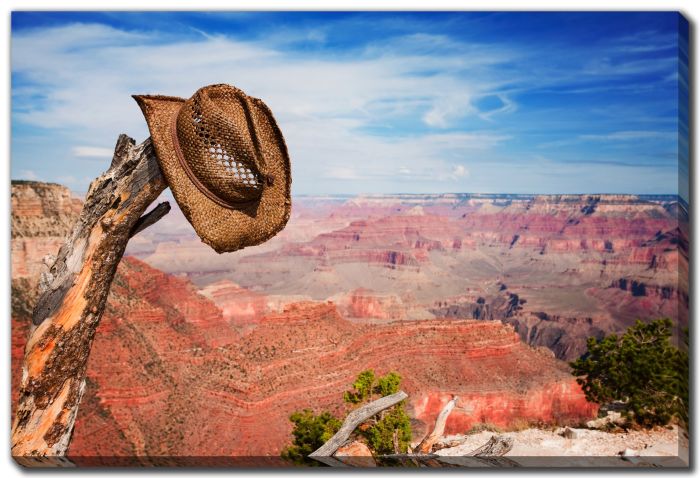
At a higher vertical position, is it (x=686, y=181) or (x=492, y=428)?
(x=686, y=181)

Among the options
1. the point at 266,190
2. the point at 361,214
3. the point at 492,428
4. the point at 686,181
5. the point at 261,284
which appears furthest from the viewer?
the point at 361,214

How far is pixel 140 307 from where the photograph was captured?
17.4m

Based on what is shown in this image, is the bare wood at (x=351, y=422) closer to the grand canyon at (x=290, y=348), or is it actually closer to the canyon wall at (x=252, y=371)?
the grand canyon at (x=290, y=348)

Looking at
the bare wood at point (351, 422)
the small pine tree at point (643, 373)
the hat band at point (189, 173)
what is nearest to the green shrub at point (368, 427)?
the bare wood at point (351, 422)

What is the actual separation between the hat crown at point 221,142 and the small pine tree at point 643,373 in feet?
19.0

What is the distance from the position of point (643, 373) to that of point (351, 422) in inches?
195

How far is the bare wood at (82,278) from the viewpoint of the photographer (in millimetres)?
3113

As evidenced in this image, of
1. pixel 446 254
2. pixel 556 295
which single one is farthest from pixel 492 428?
pixel 446 254

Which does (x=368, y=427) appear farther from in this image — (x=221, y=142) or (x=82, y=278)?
(x=221, y=142)

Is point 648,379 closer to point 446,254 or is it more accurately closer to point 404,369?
point 404,369

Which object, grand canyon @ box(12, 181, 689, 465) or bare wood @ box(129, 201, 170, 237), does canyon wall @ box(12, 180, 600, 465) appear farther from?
bare wood @ box(129, 201, 170, 237)

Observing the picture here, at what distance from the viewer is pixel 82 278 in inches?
124

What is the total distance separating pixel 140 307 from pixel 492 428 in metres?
10.3

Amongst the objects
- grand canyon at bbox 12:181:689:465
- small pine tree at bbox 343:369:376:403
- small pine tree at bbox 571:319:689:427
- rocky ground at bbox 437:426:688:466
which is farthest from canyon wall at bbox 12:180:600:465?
rocky ground at bbox 437:426:688:466
